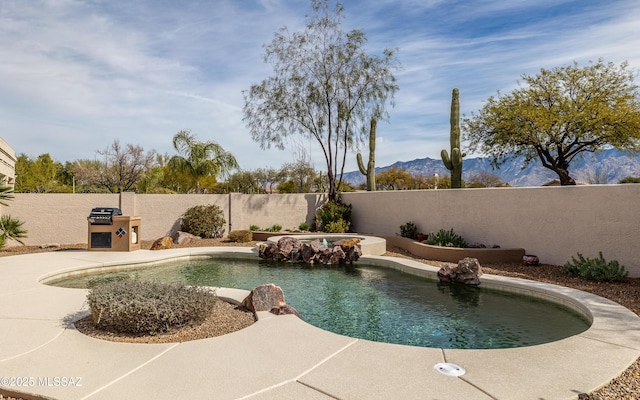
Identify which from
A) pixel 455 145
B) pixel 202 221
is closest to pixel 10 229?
A: pixel 202 221

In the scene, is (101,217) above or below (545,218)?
below

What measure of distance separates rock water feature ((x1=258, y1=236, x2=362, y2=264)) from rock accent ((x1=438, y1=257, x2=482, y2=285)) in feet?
11.1

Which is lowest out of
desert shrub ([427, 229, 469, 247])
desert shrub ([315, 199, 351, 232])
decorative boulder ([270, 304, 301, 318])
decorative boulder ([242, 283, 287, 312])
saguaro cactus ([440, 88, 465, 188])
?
decorative boulder ([270, 304, 301, 318])

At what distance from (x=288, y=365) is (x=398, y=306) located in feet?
12.3

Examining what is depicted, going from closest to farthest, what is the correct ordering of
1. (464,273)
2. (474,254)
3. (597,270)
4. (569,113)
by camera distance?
(597,270) → (464,273) → (474,254) → (569,113)

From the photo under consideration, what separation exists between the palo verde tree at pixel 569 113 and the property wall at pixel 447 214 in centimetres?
259

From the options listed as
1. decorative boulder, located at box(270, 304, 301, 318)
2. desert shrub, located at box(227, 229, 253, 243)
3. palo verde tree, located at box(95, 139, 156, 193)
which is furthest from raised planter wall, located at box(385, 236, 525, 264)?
palo verde tree, located at box(95, 139, 156, 193)

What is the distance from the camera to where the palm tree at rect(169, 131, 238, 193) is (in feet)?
93.9

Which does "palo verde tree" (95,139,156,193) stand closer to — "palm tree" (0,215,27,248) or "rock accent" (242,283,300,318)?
"palm tree" (0,215,27,248)

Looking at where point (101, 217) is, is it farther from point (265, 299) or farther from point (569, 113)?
point (569, 113)

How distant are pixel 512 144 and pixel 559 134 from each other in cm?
252

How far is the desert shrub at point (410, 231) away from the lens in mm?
15172

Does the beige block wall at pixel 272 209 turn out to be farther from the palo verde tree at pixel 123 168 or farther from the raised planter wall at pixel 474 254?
the palo verde tree at pixel 123 168

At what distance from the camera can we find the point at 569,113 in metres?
13.6
